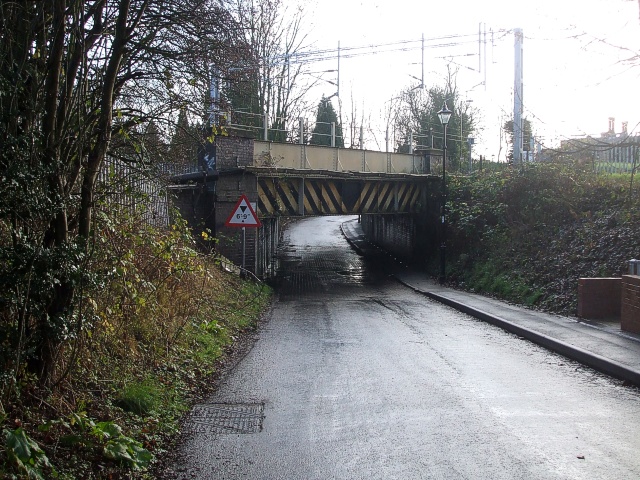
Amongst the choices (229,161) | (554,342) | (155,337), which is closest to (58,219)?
(155,337)

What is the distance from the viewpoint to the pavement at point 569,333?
32.0ft

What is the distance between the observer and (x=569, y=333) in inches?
486

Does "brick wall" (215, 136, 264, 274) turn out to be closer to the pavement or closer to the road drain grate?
the pavement

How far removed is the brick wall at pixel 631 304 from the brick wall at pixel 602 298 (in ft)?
5.01

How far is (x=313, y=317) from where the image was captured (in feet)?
54.0

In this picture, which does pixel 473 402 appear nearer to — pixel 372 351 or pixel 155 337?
pixel 372 351

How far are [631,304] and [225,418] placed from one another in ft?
26.8

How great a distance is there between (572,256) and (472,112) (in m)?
33.2

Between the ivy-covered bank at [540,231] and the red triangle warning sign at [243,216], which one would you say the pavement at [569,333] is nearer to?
the ivy-covered bank at [540,231]

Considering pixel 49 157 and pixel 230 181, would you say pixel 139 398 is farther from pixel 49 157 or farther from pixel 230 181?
pixel 230 181

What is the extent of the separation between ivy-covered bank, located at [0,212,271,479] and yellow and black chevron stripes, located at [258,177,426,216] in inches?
503

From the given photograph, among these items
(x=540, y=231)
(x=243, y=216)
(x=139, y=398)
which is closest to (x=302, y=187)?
(x=243, y=216)

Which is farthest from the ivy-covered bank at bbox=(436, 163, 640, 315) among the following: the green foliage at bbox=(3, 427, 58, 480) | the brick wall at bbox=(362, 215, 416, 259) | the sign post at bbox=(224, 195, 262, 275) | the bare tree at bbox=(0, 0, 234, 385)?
the green foliage at bbox=(3, 427, 58, 480)

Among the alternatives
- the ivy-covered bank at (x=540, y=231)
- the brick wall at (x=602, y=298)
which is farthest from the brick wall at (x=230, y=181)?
the brick wall at (x=602, y=298)
